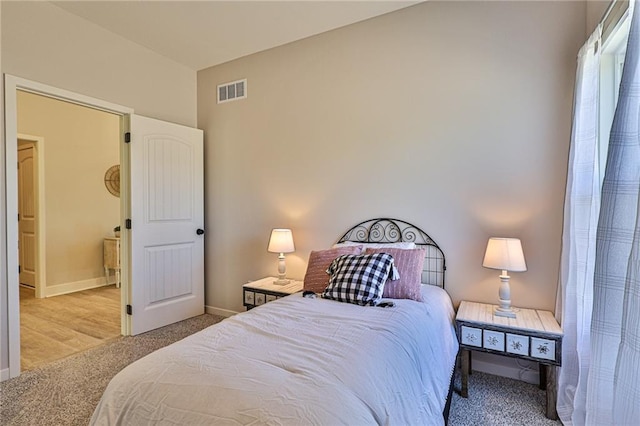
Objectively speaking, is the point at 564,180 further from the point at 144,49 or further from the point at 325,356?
the point at 144,49

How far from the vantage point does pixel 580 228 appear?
1.87 metres

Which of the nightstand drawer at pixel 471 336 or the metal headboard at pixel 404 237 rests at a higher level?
the metal headboard at pixel 404 237

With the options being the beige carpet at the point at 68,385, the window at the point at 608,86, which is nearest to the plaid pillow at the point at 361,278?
the window at the point at 608,86

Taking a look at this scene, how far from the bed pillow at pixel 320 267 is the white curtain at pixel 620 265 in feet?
5.01

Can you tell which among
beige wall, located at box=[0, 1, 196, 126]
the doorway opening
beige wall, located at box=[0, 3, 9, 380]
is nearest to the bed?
beige wall, located at box=[0, 3, 9, 380]

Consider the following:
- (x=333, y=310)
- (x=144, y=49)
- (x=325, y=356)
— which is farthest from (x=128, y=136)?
(x=325, y=356)

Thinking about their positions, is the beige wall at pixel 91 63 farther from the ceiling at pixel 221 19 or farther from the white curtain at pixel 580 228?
the white curtain at pixel 580 228

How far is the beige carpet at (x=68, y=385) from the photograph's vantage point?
6.56 ft

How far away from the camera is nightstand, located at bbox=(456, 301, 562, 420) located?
196 cm

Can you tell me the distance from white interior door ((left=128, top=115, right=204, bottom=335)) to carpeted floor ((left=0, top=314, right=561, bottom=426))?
2.01 feet

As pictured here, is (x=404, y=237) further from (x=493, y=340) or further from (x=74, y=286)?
(x=74, y=286)

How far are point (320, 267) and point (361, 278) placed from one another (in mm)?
466

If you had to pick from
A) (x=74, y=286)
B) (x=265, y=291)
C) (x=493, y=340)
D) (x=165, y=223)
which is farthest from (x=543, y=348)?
(x=74, y=286)

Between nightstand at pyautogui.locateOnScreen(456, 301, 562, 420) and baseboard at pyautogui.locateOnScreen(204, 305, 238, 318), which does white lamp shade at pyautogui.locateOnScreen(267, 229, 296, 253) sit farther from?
nightstand at pyautogui.locateOnScreen(456, 301, 562, 420)
